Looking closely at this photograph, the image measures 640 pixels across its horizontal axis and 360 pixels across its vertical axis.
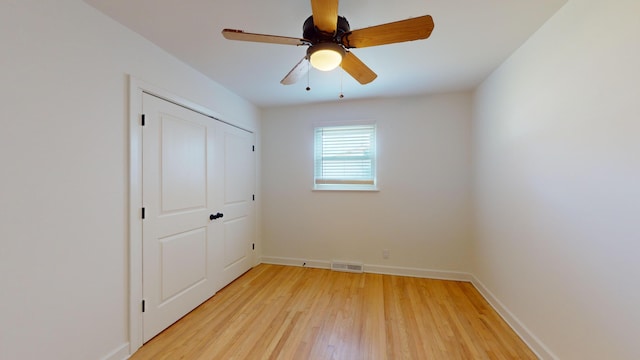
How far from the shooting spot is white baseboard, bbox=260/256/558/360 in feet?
5.98

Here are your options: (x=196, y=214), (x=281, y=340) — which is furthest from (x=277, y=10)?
(x=281, y=340)

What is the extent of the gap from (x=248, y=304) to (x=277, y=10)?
2697 mm

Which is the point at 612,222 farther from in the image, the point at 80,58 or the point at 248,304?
the point at 80,58

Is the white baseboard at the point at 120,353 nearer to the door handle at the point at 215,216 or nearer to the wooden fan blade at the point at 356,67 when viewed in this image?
the door handle at the point at 215,216

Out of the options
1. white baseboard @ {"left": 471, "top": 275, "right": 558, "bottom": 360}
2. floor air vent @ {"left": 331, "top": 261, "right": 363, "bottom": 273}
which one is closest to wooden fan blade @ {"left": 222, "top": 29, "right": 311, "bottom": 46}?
white baseboard @ {"left": 471, "top": 275, "right": 558, "bottom": 360}

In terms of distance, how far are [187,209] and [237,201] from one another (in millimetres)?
891

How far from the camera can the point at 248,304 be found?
2562mm

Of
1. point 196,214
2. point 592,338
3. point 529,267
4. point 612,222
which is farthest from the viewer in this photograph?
point 196,214

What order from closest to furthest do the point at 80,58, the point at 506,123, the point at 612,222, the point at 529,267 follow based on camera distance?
the point at 612,222 < the point at 80,58 < the point at 529,267 < the point at 506,123

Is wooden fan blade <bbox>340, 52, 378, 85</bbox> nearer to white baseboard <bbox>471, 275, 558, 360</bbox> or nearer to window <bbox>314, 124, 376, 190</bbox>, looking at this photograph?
window <bbox>314, 124, 376, 190</bbox>

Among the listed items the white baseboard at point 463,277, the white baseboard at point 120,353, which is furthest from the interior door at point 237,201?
the white baseboard at point 120,353

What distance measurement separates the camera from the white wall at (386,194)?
3209mm

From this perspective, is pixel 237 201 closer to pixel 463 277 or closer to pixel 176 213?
pixel 176 213

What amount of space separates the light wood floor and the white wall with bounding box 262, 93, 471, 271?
0.51m
